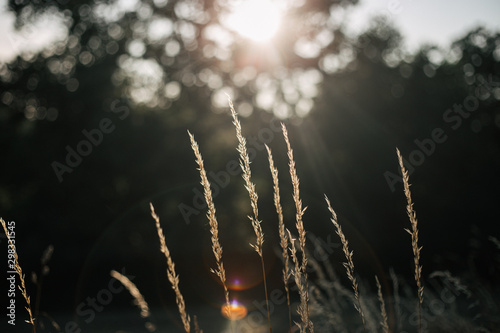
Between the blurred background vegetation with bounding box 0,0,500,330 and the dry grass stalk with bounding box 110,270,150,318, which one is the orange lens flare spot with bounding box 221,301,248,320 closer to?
the blurred background vegetation with bounding box 0,0,500,330

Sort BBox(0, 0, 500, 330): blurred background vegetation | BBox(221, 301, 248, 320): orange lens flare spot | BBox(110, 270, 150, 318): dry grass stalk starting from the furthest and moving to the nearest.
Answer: BBox(0, 0, 500, 330): blurred background vegetation, BBox(221, 301, 248, 320): orange lens flare spot, BBox(110, 270, 150, 318): dry grass stalk

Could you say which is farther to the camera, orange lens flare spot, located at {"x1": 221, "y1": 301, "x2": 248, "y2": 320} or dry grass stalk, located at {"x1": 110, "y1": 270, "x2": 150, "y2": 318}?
orange lens flare spot, located at {"x1": 221, "y1": 301, "x2": 248, "y2": 320}

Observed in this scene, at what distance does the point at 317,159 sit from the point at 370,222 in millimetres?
2572

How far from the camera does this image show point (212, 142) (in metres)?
12.3

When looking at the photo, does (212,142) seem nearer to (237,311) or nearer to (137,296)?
(237,311)

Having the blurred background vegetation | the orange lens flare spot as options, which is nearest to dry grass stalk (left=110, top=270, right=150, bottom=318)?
the orange lens flare spot

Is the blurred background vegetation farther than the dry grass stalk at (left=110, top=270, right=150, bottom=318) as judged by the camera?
Yes

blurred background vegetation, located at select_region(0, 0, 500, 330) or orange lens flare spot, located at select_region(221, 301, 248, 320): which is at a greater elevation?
blurred background vegetation, located at select_region(0, 0, 500, 330)

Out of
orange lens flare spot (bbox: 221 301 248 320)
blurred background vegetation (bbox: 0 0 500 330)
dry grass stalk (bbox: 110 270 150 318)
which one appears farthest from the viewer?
blurred background vegetation (bbox: 0 0 500 330)

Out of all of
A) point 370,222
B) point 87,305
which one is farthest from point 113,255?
point 370,222

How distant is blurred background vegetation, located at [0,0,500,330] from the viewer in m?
12.0

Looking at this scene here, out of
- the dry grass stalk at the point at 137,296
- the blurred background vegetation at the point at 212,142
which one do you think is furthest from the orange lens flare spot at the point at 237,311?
the dry grass stalk at the point at 137,296

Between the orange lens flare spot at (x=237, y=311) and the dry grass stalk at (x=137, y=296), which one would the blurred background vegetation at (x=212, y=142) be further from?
the dry grass stalk at (x=137, y=296)

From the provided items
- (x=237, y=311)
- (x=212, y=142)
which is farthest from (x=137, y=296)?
(x=212, y=142)
